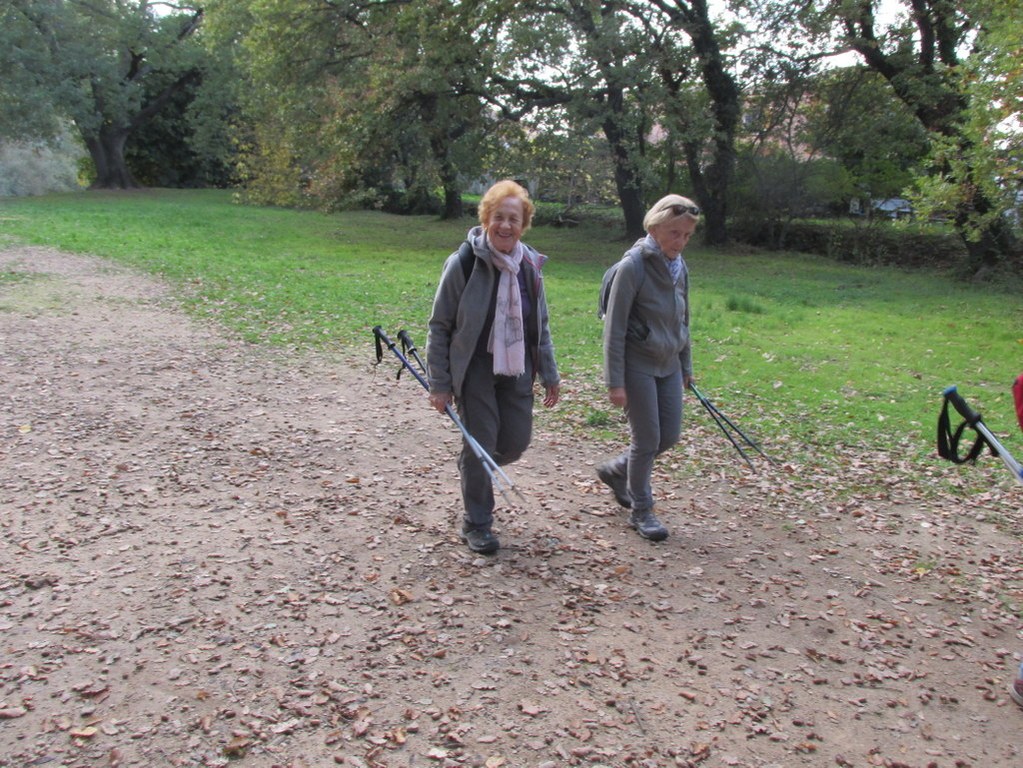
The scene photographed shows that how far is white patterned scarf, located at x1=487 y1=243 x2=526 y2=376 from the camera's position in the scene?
4379 mm

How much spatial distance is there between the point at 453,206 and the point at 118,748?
106 ft

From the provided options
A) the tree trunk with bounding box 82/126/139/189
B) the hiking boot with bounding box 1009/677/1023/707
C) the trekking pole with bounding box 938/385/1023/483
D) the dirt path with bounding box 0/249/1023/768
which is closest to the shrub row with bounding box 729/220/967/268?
the dirt path with bounding box 0/249/1023/768

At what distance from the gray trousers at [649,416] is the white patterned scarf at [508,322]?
0.73 m

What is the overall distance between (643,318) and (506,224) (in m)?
0.99

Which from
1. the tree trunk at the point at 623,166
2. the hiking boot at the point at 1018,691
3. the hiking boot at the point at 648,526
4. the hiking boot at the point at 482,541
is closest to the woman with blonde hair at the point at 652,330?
the hiking boot at the point at 648,526

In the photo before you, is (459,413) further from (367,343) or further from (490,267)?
(367,343)

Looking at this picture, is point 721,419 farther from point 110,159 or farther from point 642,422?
point 110,159

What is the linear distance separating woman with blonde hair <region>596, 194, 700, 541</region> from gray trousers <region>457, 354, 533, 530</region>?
510mm

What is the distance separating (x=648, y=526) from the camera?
519 cm

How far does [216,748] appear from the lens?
3223 mm

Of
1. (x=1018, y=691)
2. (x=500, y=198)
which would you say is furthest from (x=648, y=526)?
(x=500, y=198)

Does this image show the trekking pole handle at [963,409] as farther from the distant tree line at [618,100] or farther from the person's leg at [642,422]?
the distant tree line at [618,100]

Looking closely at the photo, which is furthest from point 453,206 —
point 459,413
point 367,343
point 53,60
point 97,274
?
point 459,413

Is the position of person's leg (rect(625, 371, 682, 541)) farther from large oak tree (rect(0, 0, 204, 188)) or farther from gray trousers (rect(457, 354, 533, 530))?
large oak tree (rect(0, 0, 204, 188))
